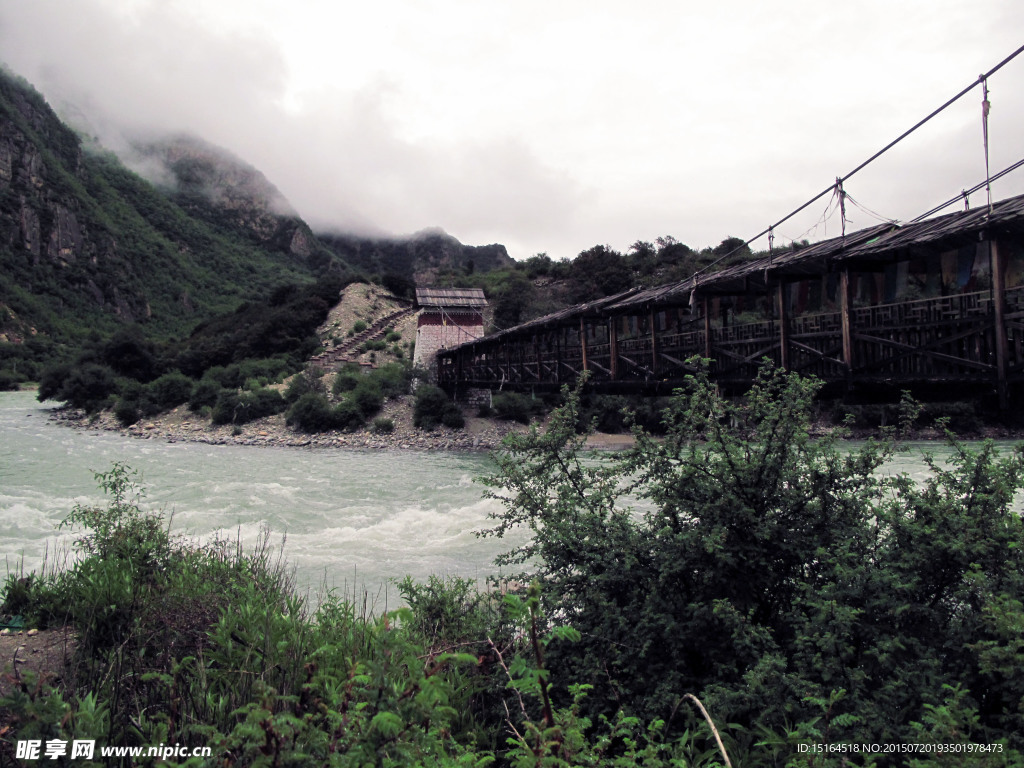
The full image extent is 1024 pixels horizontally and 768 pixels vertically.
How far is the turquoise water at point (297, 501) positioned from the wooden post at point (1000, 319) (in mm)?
7378

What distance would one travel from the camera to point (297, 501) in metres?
14.8

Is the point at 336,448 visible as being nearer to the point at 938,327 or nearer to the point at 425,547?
the point at 425,547

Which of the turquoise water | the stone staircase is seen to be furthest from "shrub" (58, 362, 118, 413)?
the stone staircase

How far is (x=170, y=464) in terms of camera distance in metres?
20.7

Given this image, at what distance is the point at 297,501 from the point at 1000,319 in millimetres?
14159

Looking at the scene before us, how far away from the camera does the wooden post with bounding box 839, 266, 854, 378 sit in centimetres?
934

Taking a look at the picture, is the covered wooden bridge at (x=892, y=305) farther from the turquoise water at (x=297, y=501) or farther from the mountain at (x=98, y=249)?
the mountain at (x=98, y=249)

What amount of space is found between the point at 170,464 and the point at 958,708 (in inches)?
894

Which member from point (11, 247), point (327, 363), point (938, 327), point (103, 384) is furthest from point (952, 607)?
point (11, 247)

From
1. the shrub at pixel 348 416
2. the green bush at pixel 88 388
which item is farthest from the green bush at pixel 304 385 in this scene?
the green bush at pixel 88 388

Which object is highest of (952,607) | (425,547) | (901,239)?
(901,239)

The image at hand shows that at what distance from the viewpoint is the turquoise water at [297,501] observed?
976cm

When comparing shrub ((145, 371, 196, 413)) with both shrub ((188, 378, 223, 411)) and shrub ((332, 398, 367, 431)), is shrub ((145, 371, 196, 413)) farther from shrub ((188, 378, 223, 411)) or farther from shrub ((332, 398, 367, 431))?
shrub ((332, 398, 367, 431))

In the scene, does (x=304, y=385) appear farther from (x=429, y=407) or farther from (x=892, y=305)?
(x=892, y=305)
